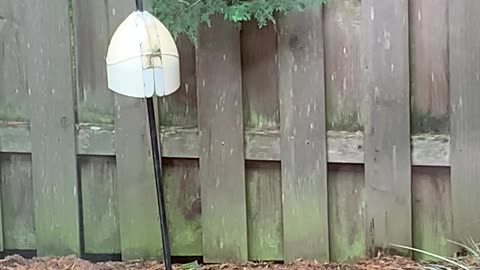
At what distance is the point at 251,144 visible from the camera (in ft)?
11.3

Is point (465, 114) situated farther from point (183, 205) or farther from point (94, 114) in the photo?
point (94, 114)

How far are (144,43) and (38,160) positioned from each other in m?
0.95

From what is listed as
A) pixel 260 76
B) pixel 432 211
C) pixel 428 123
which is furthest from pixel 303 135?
pixel 432 211

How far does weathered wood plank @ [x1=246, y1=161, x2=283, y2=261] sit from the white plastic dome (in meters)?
0.69

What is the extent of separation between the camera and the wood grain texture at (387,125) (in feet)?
10.8

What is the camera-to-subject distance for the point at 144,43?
289 cm

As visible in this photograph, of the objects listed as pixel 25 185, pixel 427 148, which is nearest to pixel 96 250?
pixel 25 185

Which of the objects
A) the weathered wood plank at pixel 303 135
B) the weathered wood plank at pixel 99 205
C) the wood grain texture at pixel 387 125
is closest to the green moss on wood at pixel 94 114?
the weathered wood plank at pixel 99 205

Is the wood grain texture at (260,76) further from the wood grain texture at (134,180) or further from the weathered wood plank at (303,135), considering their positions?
the wood grain texture at (134,180)

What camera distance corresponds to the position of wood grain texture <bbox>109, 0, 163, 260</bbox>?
349 centimetres

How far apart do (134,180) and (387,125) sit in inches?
40.7

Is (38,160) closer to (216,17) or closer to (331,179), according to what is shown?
(216,17)

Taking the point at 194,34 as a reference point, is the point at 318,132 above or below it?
below

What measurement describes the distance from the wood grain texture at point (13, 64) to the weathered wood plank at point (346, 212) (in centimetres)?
128
